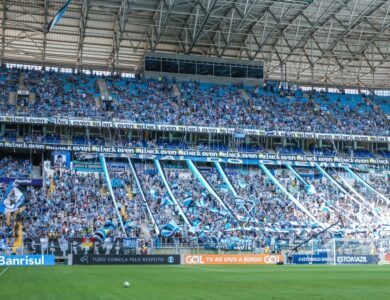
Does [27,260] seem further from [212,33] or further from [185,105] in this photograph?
[212,33]

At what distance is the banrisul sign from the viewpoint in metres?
39.2

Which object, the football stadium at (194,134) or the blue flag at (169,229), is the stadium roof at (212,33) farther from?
the blue flag at (169,229)

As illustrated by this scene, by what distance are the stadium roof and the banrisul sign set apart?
1040 inches

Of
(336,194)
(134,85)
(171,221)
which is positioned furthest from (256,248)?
(134,85)

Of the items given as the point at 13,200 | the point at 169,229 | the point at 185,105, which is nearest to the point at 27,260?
the point at 13,200

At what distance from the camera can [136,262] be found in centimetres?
4278

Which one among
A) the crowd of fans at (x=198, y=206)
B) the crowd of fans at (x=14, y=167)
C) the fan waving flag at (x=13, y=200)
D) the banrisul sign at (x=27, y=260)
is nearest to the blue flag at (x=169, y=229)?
the crowd of fans at (x=198, y=206)

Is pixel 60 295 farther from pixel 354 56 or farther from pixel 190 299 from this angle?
pixel 354 56

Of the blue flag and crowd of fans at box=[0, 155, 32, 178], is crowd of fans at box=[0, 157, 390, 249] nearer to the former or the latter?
the blue flag

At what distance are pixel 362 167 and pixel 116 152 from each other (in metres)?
26.6

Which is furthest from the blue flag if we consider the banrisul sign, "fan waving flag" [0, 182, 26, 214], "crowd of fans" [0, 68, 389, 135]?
"crowd of fans" [0, 68, 389, 135]

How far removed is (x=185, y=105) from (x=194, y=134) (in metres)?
4.64

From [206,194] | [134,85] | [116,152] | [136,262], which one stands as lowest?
[136,262]

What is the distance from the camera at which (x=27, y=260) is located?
3981 cm
